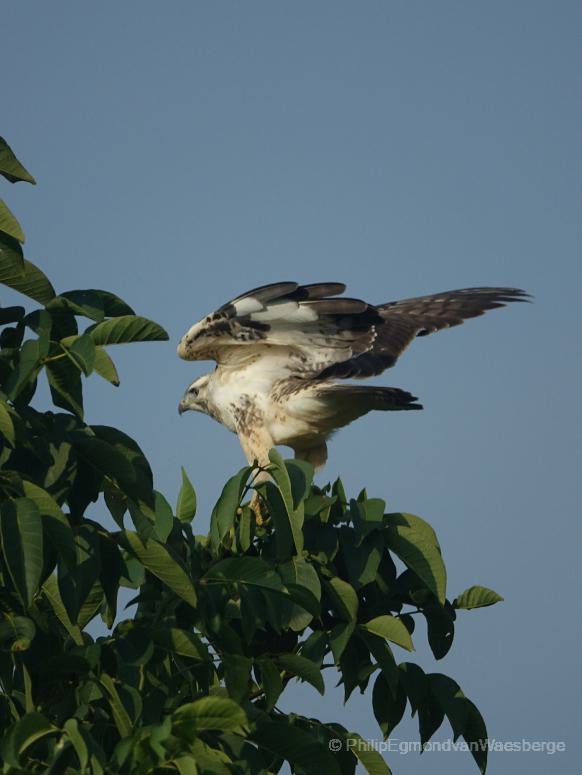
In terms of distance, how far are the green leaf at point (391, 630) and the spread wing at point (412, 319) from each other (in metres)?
3.27

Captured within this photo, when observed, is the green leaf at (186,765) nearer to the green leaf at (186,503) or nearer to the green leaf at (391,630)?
the green leaf at (391,630)

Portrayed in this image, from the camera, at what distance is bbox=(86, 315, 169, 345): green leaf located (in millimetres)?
3469

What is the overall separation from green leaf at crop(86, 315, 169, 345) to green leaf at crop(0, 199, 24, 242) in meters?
0.35

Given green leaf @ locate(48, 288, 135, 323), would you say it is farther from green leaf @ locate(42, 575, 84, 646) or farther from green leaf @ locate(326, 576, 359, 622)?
green leaf @ locate(326, 576, 359, 622)

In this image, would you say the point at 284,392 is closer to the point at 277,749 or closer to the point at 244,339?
the point at 244,339

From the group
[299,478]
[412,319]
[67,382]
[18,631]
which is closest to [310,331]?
[412,319]

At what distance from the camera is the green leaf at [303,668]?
11.9ft

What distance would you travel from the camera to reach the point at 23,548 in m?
2.94

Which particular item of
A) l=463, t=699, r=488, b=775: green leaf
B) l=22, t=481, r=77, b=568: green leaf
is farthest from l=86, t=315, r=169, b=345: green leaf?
l=463, t=699, r=488, b=775: green leaf

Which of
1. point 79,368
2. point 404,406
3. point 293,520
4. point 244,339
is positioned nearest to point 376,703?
point 293,520

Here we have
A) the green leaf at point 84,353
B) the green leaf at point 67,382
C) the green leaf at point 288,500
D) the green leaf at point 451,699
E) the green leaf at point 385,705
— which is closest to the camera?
the green leaf at point 84,353

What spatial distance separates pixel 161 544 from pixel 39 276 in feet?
2.84

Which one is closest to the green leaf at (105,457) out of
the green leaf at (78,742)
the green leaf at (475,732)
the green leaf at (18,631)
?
the green leaf at (18,631)

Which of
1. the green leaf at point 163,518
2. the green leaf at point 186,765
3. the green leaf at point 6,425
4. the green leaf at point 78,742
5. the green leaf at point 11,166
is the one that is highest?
the green leaf at point 11,166
